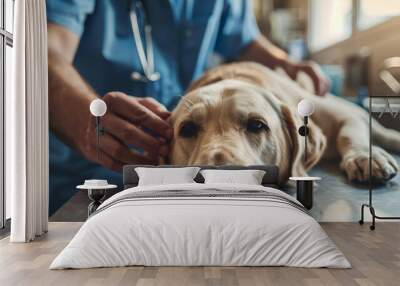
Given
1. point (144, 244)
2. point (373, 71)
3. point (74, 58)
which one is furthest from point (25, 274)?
point (373, 71)

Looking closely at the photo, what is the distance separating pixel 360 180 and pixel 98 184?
10.6ft

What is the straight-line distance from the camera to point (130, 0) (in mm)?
7711

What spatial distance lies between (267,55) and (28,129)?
127 inches

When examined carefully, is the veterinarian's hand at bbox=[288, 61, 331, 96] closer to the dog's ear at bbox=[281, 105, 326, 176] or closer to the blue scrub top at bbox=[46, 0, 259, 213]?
the dog's ear at bbox=[281, 105, 326, 176]

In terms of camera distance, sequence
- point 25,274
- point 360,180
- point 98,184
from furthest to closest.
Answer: point 360,180
point 98,184
point 25,274

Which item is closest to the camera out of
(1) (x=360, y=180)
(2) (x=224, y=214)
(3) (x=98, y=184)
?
(2) (x=224, y=214)

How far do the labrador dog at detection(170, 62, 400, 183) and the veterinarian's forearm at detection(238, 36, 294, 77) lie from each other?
9 cm

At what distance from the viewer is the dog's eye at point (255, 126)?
7.56 m

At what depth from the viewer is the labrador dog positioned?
7.54m

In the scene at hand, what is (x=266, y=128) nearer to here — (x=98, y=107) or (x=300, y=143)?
(x=300, y=143)

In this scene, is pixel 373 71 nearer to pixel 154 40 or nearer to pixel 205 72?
pixel 205 72

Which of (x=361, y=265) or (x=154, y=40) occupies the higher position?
(x=154, y=40)

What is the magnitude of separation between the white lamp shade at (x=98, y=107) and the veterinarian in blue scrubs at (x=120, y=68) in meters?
0.43

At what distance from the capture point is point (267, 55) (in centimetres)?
780
